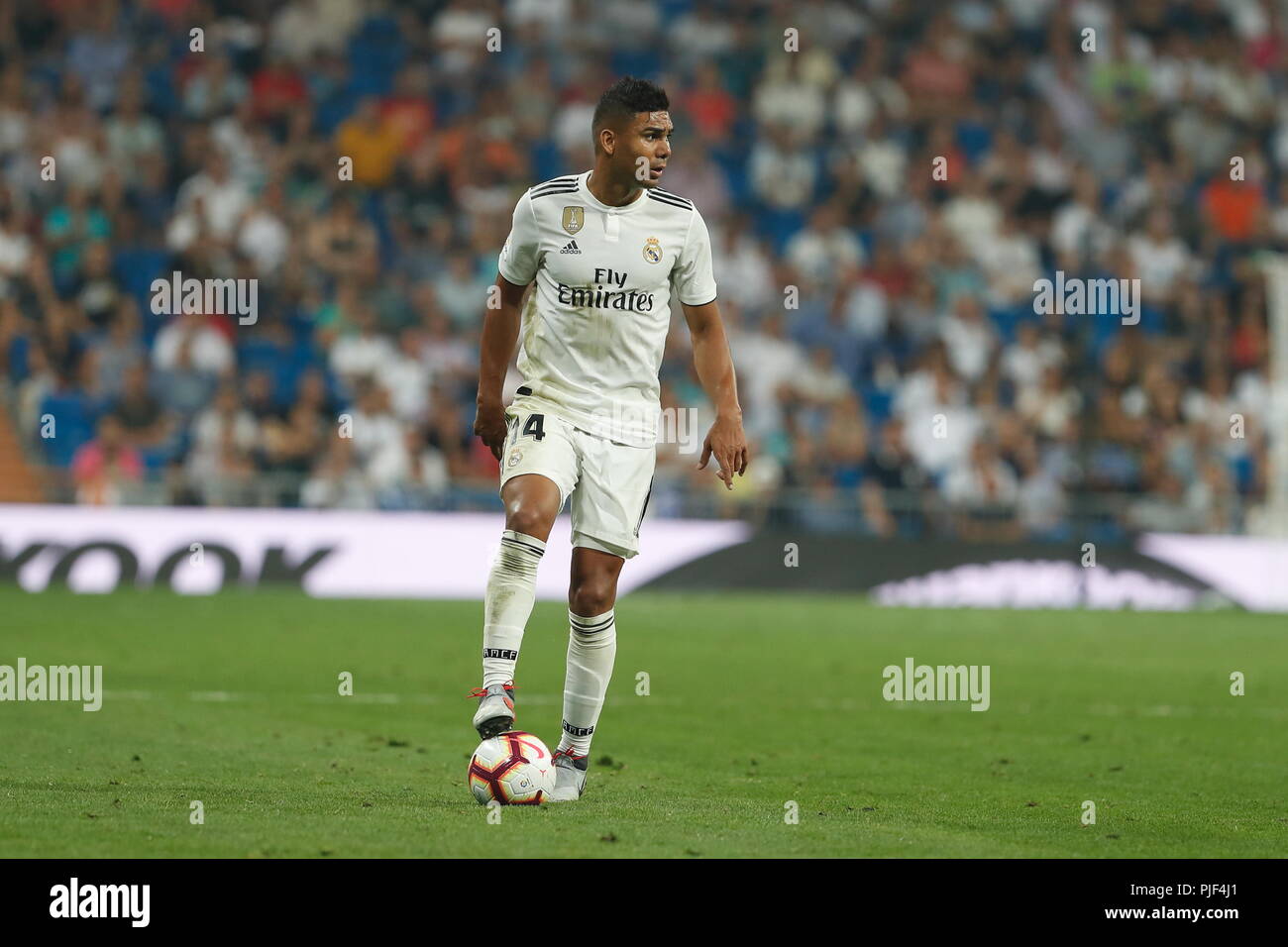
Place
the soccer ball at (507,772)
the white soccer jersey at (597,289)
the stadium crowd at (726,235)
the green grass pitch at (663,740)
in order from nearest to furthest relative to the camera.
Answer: the green grass pitch at (663,740) < the soccer ball at (507,772) < the white soccer jersey at (597,289) < the stadium crowd at (726,235)

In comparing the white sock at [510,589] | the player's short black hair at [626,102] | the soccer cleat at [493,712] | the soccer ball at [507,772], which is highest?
the player's short black hair at [626,102]

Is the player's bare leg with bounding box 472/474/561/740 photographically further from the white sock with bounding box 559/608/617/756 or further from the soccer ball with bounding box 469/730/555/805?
the white sock with bounding box 559/608/617/756

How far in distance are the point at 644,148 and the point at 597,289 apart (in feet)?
1.92

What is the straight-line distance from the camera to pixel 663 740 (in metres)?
9.99

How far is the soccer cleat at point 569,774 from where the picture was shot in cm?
770

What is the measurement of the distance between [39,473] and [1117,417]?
11967mm

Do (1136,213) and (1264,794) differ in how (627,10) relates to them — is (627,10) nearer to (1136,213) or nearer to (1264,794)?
(1136,213)

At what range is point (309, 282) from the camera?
75.9 feet

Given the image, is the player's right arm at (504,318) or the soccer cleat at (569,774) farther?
the player's right arm at (504,318)

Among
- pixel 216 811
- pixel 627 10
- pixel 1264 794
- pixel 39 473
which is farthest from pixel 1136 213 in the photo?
pixel 216 811

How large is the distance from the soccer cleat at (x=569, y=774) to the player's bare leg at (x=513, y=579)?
0.40 metres

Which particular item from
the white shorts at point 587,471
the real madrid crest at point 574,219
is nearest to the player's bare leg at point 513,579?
the white shorts at point 587,471

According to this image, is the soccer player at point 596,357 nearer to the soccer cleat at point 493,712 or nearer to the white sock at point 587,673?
the white sock at point 587,673

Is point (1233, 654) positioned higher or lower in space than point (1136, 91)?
lower
